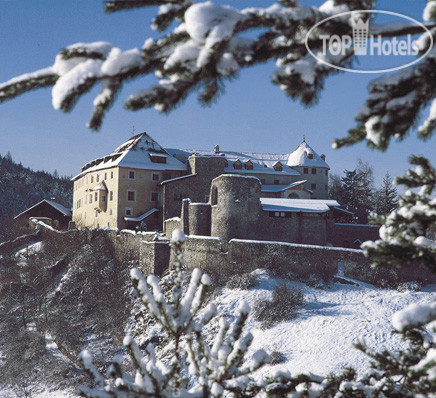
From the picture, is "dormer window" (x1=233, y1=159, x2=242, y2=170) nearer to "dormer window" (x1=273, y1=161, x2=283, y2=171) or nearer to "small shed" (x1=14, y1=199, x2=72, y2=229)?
"dormer window" (x1=273, y1=161, x2=283, y2=171)

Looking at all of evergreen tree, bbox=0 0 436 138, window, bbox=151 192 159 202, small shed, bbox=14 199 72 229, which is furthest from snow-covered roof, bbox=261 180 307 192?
evergreen tree, bbox=0 0 436 138

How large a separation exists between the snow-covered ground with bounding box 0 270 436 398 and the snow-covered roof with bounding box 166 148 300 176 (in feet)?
58.4

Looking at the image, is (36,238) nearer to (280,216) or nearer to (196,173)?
(196,173)

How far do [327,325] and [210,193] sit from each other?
13629 millimetres

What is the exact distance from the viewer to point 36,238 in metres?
43.6

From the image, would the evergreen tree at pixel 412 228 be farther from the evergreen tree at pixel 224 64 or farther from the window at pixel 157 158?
the window at pixel 157 158

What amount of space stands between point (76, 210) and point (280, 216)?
2756 cm

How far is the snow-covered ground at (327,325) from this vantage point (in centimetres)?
1805

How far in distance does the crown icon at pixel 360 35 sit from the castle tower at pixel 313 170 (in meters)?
41.3

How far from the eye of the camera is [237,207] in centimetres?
2827

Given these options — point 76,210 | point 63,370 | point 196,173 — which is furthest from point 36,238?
point 63,370

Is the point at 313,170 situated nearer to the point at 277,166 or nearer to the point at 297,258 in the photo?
the point at 277,166

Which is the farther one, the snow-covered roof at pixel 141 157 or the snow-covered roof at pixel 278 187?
the snow-covered roof at pixel 278 187

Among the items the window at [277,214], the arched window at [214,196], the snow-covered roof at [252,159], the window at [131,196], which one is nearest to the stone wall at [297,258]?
the window at [277,214]
